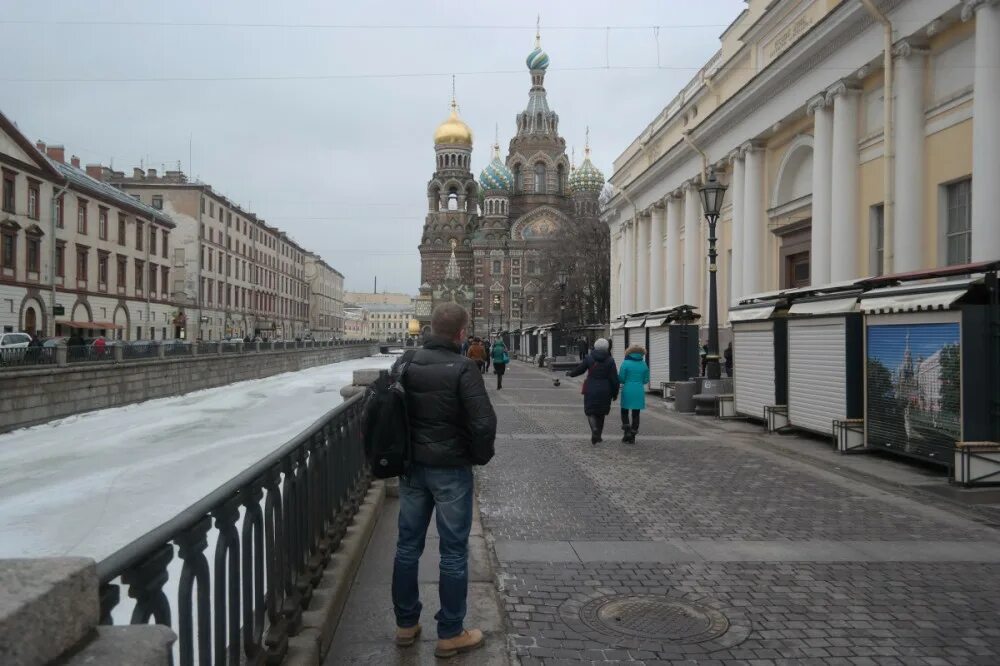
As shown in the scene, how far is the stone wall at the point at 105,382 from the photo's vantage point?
78.9 ft

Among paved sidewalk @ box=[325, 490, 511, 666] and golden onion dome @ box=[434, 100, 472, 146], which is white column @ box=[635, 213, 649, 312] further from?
golden onion dome @ box=[434, 100, 472, 146]

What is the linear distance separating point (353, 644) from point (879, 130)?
63.0 feet

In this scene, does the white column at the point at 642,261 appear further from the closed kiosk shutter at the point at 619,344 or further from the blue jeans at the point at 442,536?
the blue jeans at the point at 442,536

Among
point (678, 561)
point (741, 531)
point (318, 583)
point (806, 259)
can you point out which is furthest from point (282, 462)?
point (806, 259)

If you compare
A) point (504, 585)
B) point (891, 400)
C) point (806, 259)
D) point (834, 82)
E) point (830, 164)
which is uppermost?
point (834, 82)

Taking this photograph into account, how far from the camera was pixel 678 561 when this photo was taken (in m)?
6.00

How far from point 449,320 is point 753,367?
39.0 ft

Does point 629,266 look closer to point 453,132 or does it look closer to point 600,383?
point 600,383

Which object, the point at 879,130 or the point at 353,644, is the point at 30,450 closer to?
the point at 353,644

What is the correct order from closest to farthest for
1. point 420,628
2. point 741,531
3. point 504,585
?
1. point 420,628
2. point 504,585
3. point 741,531

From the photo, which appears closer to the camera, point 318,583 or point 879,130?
point 318,583

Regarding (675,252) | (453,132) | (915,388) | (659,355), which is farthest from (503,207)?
(915,388)

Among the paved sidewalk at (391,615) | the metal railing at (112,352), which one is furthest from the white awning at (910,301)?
the metal railing at (112,352)

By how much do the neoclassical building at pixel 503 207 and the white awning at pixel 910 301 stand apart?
89016mm
